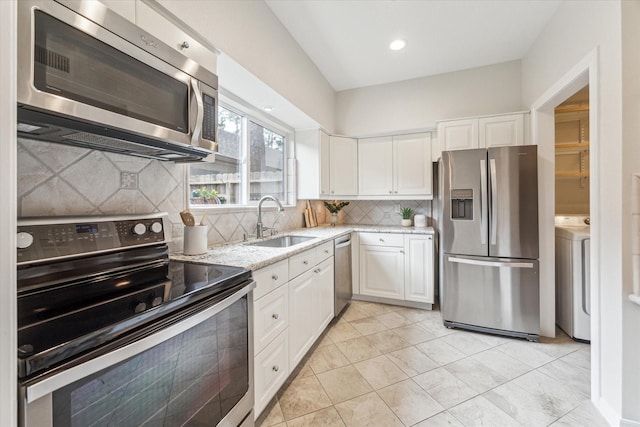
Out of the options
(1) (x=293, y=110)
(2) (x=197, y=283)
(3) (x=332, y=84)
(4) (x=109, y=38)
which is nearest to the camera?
(4) (x=109, y=38)

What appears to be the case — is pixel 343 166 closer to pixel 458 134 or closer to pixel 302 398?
pixel 458 134

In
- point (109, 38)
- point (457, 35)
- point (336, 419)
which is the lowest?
point (336, 419)

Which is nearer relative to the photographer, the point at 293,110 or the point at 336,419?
the point at 336,419

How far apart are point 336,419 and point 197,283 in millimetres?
1148

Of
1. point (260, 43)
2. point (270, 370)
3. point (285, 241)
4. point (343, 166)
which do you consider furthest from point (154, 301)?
point (343, 166)

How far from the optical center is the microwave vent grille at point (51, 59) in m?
0.73

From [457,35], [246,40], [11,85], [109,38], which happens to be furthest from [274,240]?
[457,35]

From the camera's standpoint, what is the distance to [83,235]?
3.36 ft

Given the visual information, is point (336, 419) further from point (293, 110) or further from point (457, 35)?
point (457, 35)

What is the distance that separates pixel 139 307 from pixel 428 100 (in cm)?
347

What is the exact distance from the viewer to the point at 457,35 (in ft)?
8.10

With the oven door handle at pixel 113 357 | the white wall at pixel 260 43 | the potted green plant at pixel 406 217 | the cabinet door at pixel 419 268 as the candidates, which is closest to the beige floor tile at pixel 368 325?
the cabinet door at pixel 419 268

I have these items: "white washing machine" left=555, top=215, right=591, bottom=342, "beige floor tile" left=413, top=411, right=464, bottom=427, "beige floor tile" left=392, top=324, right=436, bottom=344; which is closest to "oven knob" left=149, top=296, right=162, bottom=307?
"beige floor tile" left=413, top=411, right=464, bottom=427

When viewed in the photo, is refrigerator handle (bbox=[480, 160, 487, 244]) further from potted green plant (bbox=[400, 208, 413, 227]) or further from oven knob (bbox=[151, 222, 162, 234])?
oven knob (bbox=[151, 222, 162, 234])
